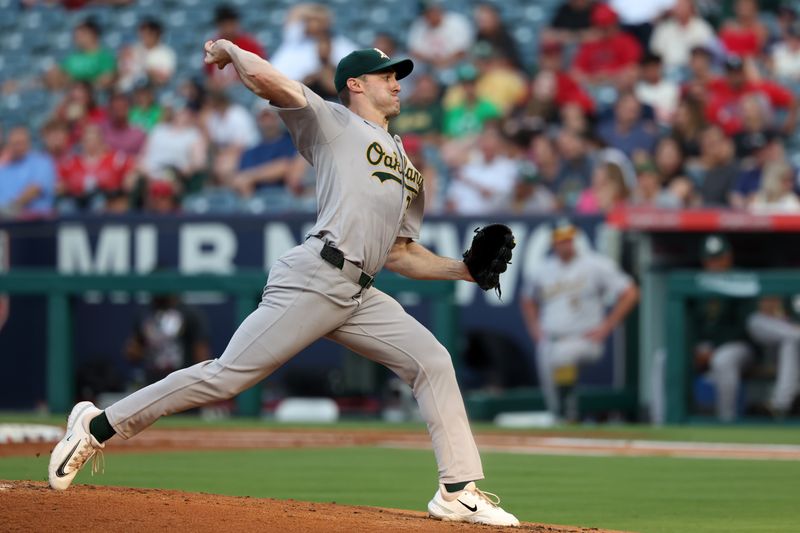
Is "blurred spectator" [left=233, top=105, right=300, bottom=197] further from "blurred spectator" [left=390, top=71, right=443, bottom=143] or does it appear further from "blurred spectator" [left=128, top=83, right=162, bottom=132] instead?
"blurred spectator" [left=128, top=83, right=162, bottom=132]

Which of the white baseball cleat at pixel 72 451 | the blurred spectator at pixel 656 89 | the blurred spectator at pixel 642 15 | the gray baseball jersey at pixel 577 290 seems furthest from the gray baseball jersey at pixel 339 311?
the blurred spectator at pixel 642 15

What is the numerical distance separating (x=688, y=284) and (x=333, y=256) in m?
7.05

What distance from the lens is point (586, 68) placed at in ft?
48.2

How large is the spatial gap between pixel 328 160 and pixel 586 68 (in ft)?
32.6

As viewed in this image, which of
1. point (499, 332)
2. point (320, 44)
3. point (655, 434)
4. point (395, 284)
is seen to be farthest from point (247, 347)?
point (320, 44)

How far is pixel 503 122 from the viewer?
1404cm

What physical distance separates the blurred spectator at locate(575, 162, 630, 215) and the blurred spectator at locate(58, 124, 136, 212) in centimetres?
465

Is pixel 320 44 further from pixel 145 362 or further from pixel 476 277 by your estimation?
pixel 476 277

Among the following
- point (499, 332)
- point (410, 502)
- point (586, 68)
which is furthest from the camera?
point (586, 68)

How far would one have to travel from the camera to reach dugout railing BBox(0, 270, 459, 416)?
11867 millimetres

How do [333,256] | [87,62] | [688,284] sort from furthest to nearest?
[87,62] → [688,284] → [333,256]

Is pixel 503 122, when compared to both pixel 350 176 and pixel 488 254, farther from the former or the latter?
pixel 350 176

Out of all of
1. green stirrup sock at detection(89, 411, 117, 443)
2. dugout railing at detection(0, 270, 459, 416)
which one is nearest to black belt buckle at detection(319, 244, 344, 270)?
green stirrup sock at detection(89, 411, 117, 443)

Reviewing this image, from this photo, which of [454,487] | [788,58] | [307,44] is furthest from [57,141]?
[454,487]
